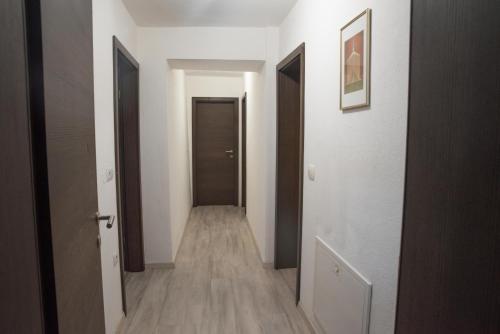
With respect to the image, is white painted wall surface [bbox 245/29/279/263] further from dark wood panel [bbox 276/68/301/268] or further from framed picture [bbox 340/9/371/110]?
framed picture [bbox 340/9/371/110]

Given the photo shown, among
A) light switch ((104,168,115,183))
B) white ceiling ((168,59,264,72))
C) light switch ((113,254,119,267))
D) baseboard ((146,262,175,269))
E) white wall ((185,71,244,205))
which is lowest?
baseboard ((146,262,175,269))

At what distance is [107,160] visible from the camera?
204 cm

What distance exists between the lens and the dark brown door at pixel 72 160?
97cm

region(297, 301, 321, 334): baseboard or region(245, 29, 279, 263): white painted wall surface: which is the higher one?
region(245, 29, 279, 263): white painted wall surface

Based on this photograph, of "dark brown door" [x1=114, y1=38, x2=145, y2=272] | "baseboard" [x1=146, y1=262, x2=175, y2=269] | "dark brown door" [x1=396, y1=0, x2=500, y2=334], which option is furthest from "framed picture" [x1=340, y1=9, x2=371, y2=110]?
"baseboard" [x1=146, y1=262, x2=175, y2=269]

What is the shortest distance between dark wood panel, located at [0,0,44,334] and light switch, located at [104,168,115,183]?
1173 mm

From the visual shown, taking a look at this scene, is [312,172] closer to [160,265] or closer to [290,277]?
[290,277]

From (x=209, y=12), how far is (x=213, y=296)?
7.77 feet

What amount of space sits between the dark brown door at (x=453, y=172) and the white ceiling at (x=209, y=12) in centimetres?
182

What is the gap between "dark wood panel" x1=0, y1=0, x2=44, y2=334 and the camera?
73 centimetres

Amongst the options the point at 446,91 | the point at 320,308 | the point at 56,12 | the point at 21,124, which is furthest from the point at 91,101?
the point at 320,308

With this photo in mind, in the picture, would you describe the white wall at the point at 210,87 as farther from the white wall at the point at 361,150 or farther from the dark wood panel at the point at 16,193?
the dark wood panel at the point at 16,193

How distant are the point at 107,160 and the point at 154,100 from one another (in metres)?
1.18

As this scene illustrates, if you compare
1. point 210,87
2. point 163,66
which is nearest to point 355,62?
point 163,66
